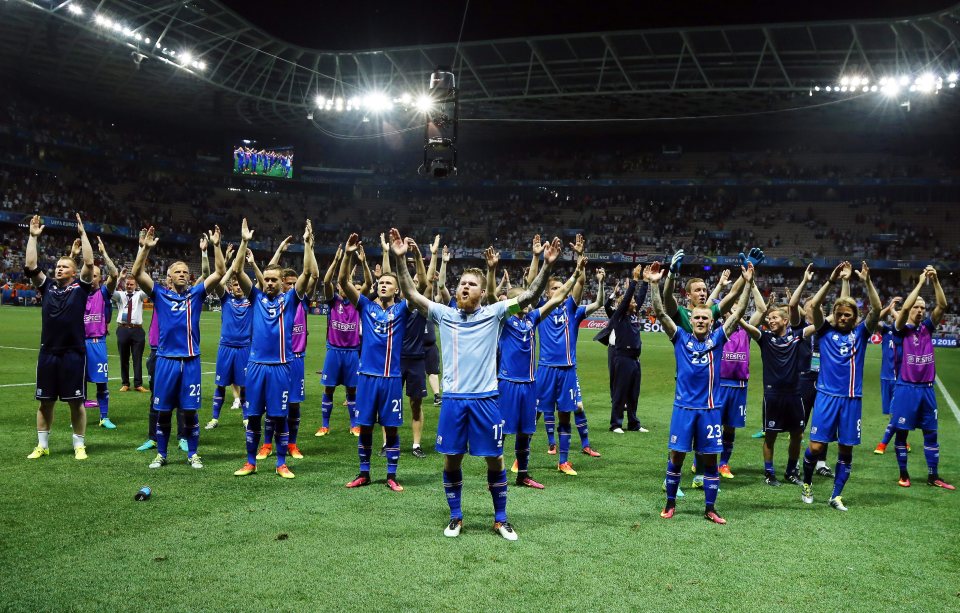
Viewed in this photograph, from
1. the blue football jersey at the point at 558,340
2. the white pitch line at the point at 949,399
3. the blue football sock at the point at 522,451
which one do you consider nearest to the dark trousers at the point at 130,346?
the blue football jersey at the point at 558,340

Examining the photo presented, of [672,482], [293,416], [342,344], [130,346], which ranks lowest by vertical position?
[672,482]

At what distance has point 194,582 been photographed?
487cm

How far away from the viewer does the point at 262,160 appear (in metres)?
58.5

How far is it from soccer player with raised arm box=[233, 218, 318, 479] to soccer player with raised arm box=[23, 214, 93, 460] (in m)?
2.16

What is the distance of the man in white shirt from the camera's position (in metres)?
12.8

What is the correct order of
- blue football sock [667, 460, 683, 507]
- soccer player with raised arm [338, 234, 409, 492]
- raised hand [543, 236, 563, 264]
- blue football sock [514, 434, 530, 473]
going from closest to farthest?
raised hand [543, 236, 563, 264]
blue football sock [667, 460, 683, 507]
soccer player with raised arm [338, 234, 409, 492]
blue football sock [514, 434, 530, 473]

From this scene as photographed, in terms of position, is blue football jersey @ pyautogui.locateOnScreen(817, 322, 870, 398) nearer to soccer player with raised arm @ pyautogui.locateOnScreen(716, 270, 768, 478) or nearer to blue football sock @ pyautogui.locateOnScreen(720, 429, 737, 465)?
soccer player with raised arm @ pyautogui.locateOnScreen(716, 270, 768, 478)

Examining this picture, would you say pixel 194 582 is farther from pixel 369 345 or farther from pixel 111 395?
pixel 111 395

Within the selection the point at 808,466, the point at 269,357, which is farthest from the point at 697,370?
the point at 269,357

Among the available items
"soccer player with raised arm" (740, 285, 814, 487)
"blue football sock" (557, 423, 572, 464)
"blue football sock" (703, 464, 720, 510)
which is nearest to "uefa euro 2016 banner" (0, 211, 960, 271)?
"blue football sock" (557, 423, 572, 464)

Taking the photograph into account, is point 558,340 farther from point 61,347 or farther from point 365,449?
point 61,347

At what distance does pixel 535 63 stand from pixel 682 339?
3641cm

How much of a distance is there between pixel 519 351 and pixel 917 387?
516 cm

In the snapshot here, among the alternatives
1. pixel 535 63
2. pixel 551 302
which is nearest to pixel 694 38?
pixel 535 63
